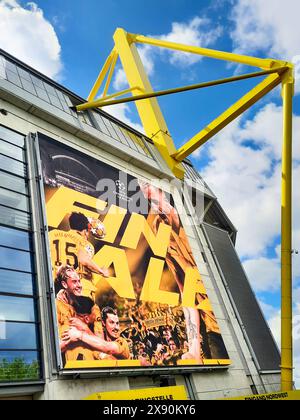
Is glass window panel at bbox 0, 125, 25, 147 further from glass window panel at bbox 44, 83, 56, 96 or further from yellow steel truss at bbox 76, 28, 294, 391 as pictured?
yellow steel truss at bbox 76, 28, 294, 391

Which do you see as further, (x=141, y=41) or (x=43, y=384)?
(x=141, y=41)

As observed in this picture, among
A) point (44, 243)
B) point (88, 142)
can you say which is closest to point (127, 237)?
point (44, 243)

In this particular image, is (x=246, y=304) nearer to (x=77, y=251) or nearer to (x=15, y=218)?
(x=77, y=251)

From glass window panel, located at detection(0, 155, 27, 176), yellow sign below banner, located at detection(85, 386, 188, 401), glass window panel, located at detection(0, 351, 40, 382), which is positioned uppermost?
glass window panel, located at detection(0, 155, 27, 176)

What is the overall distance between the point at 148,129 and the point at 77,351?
18.8 m

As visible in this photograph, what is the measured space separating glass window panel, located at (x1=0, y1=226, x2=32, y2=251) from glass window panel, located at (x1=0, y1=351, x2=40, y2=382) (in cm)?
351

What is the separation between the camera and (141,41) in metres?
28.1

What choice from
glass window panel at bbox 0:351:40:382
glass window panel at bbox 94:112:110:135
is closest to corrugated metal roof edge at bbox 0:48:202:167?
glass window panel at bbox 94:112:110:135

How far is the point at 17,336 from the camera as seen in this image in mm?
11180

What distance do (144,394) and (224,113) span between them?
1741 cm

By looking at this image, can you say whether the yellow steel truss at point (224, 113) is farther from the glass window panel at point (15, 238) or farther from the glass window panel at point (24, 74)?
the glass window panel at point (15, 238)

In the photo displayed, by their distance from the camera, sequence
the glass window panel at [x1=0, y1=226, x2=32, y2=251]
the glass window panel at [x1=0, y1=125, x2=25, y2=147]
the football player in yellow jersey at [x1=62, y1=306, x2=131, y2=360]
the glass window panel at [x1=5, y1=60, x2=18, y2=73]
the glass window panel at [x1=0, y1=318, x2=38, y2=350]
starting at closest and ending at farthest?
the glass window panel at [x1=0, y1=318, x2=38, y2=350] → the football player in yellow jersey at [x1=62, y1=306, x2=131, y2=360] → the glass window panel at [x1=0, y1=226, x2=32, y2=251] → the glass window panel at [x1=0, y1=125, x2=25, y2=147] → the glass window panel at [x1=5, y1=60, x2=18, y2=73]

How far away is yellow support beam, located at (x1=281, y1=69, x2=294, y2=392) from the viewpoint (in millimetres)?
17406
